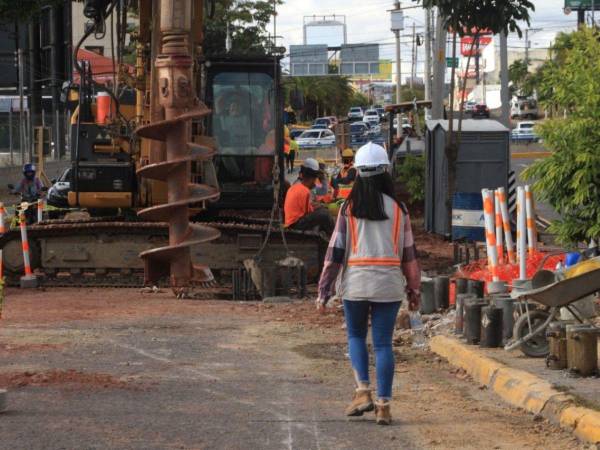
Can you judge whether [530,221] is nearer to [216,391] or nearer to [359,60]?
[216,391]

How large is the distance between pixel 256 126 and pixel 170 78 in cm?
697

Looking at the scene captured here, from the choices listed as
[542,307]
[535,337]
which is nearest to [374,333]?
[535,337]

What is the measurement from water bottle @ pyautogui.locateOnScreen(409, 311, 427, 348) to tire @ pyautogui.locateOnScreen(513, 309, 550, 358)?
1.91m

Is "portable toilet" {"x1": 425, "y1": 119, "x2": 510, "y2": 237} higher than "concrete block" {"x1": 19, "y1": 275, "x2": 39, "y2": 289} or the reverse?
higher

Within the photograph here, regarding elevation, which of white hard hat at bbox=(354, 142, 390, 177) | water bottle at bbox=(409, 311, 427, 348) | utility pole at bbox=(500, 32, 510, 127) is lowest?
water bottle at bbox=(409, 311, 427, 348)

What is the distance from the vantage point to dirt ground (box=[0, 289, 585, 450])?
834 centimetres

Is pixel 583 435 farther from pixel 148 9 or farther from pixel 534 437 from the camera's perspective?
pixel 148 9

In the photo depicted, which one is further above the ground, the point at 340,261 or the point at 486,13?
the point at 486,13

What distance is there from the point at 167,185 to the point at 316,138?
6711 centimetres

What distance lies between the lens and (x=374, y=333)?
9.10 metres

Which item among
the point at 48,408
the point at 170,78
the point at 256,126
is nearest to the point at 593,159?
the point at 170,78

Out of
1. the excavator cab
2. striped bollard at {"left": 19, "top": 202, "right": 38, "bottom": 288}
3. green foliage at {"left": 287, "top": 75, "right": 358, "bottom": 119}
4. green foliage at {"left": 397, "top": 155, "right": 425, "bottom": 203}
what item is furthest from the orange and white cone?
green foliage at {"left": 287, "top": 75, "right": 358, "bottom": 119}

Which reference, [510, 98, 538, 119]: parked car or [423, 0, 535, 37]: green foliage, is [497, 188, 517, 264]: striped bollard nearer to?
[423, 0, 535, 37]: green foliage

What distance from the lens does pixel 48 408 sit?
9227 mm
